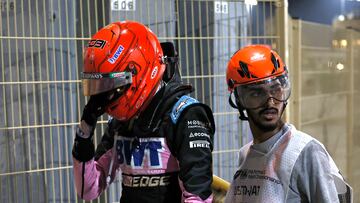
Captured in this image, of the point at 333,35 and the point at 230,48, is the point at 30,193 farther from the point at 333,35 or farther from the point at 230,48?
the point at 333,35

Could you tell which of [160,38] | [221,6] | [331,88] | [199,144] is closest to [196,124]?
[199,144]

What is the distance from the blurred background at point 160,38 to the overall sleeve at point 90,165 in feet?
2.87

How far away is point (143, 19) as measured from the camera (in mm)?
2514

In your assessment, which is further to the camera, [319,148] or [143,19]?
[143,19]

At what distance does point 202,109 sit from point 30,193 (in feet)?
4.50

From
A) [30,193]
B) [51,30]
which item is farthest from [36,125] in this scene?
[51,30]

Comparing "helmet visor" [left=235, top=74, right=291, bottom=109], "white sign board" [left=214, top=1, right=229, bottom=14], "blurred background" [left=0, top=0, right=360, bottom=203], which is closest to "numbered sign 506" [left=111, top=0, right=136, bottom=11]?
"blurred background" [left=0, top=0, right=360, bottom=203]

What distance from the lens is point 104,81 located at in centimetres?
130

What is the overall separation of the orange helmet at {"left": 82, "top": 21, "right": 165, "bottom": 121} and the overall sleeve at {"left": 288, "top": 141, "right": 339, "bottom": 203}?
1.59 feet

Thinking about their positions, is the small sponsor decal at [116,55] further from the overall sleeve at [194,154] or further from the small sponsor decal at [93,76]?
the overall sleeve at [194,154]

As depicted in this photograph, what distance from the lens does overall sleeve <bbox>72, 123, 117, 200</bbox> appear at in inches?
54.4

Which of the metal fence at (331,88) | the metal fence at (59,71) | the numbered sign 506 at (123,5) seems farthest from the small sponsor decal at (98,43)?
the metal fence at (331,88)

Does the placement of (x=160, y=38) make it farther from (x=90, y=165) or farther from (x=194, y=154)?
(x=194, y=154)

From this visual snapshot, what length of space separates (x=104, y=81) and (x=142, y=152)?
23cm
